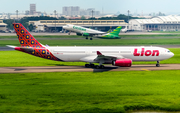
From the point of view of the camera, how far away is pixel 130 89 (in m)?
38.4

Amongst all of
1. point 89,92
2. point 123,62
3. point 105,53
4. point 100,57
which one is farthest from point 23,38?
point 89,92

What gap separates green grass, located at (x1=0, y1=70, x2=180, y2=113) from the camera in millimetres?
31203

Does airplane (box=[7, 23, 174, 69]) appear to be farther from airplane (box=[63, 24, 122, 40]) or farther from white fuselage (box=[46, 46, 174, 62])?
airplane (box=[63, 24, 122, 40])

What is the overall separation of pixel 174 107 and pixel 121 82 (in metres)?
Result: 12.5

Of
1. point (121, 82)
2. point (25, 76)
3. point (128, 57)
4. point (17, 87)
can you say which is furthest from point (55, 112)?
point (128, 57)

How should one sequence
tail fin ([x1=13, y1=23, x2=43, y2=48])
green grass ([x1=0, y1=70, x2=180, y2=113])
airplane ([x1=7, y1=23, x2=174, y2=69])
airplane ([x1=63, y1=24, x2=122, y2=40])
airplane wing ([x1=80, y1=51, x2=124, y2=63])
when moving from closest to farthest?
1. green grass ([x1=0, y1=70, x2=180, y2=113])
2. airplane wing ([x1=80, y1=51, x2=124, y2=63])
3. airplane ([x1=7, y1=23, x2=174, y2=69])
4. tail fin ([x1=13, y1=23, x2=43, y2=48])
5. airplane ([x1=63, y1=24, x2=122, y2=40])

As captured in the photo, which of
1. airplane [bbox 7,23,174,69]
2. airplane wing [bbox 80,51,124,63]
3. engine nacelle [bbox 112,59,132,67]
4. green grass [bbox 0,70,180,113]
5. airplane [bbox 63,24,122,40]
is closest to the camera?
green grass [bbox 0,70,180,113]

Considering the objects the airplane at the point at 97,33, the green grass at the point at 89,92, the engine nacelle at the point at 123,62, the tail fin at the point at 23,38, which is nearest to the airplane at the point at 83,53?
the tail fin at the point at 23,38

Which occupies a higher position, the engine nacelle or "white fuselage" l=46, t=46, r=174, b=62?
"white fuselage" l=46, t=46, r=174, b=62

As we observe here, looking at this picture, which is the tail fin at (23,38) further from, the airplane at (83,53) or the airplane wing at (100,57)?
the airplane wing at (100,57)

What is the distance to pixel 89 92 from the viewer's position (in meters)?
→ 36.7

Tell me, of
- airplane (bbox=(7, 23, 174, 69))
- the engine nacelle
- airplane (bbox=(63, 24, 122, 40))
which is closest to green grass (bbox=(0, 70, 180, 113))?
the engine nacelle

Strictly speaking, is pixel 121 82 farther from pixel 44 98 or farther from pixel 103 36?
pixel 103 36

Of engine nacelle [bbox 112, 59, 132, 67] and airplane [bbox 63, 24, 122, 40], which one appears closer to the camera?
engine nacelle [bbox 112, 59, 132, 67]
